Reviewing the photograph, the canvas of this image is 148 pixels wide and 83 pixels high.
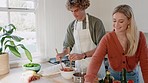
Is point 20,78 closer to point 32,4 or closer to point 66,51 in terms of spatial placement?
point 66,51

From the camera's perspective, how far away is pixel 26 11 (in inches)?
79.2

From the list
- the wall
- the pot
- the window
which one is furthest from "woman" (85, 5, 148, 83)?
the window

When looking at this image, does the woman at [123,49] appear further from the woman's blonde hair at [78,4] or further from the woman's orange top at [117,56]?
the woman's blonde hair at [78,4]

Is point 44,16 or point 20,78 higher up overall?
point 44,16

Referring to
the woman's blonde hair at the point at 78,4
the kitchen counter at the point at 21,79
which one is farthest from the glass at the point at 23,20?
the woman's blonde hair at the point at 78,4

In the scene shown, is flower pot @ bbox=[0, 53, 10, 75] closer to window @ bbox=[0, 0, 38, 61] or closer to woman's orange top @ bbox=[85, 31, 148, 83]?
window @ bbox=[0, 0, 38, 61]

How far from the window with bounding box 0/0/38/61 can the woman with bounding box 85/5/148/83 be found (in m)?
1.14

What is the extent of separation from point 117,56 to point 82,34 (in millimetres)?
503

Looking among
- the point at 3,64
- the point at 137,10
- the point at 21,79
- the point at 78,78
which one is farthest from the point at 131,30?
the point at 3,64

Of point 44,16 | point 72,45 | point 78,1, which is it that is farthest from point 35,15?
Answer: point 78,1

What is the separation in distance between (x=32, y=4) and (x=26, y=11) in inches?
4.5

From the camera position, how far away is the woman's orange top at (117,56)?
1.12 meters

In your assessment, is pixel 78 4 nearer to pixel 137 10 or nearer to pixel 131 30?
pixel 131 30

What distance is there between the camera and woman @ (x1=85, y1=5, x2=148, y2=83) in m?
1.08
